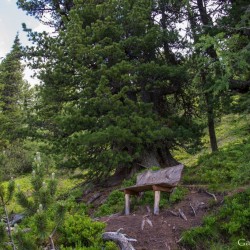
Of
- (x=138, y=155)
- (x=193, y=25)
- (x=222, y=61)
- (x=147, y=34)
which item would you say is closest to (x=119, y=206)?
(x=138, y=155)

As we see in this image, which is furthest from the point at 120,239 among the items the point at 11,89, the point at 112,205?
the point at 11,89

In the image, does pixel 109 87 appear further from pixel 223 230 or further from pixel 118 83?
pixel 223 230

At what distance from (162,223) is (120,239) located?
1510 millimetres

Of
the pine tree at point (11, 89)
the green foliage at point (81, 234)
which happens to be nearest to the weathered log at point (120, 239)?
the green foliage at point (81, 234)

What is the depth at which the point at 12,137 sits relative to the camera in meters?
12.3

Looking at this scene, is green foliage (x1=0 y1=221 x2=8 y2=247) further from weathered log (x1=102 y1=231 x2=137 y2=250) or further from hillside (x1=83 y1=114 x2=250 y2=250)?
hillside (x1=83 y1=114 x2=250 y2=250)

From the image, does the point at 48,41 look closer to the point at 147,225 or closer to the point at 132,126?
the point at 132,126

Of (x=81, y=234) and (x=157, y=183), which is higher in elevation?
(x=157, y=183)

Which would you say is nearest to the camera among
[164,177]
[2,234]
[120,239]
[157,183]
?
[2,234]

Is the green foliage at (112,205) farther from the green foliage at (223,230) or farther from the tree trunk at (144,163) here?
the green foliage at (223,230)

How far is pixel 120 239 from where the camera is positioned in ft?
20.0

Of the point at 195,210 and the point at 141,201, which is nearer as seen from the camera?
the point at 195,210

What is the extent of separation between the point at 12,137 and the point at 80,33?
4564 millimetres

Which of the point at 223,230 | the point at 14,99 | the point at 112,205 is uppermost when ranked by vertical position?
the point at 14,99
